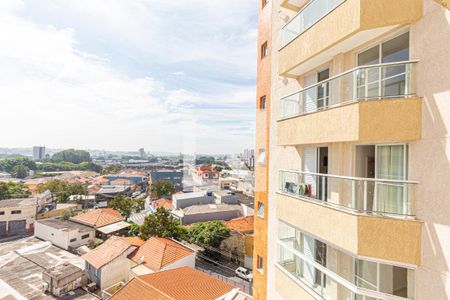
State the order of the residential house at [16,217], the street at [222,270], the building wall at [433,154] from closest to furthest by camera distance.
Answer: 1. the building wall at [433,154]
2. the street at [222,270]
3. the residential house at [16,217]

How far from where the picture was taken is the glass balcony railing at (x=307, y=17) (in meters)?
5.70

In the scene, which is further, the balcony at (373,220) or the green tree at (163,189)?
the green tree at (163,189)

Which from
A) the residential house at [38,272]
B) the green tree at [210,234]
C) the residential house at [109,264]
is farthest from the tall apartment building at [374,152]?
the green tree at [210,234]

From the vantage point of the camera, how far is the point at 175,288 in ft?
54.1

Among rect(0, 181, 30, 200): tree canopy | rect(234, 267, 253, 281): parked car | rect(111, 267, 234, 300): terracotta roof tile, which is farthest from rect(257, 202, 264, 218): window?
rect(0, 181, 30, 200): tree canopy

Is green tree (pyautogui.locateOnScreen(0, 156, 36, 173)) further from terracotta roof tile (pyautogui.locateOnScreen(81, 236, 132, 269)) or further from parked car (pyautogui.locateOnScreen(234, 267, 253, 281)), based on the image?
parked car (pyautogui.locateOnScreen(234, 267, 253, 281))

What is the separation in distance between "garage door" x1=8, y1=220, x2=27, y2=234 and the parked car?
3887 centimetres

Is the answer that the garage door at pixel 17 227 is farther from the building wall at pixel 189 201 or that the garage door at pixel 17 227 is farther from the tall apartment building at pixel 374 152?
the tall apartment building at pixel 374 152

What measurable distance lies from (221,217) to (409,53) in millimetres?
43509

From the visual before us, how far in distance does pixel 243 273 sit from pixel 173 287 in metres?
12.5

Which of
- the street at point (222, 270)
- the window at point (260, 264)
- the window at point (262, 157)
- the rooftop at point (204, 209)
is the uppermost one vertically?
the window at point (262, 157)

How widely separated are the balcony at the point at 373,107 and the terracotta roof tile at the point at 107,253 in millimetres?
25212

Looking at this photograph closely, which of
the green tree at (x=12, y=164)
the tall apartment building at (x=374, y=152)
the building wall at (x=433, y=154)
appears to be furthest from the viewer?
the green tree at (x=12, y=164)

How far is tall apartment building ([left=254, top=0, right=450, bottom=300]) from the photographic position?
395 centimetres
